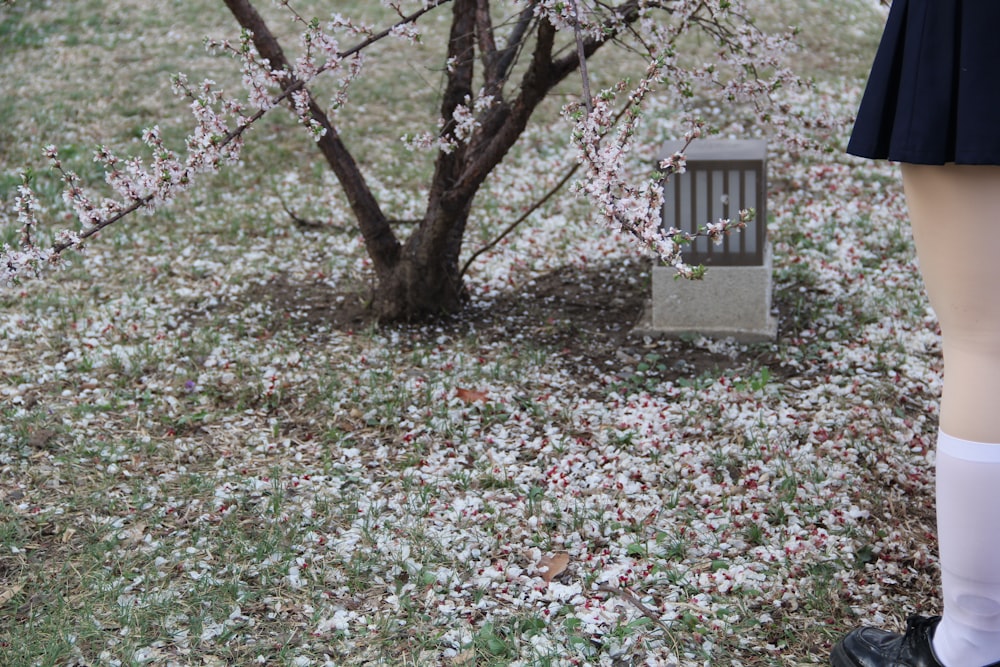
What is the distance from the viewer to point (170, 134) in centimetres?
633

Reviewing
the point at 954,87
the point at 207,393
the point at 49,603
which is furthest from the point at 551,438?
the point at 954,87

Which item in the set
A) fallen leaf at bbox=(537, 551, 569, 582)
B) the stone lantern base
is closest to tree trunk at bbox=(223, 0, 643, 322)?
the stone lantern base

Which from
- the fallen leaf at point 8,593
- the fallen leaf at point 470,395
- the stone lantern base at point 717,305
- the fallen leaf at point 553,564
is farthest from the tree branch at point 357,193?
the fallen leaf at point 8,593

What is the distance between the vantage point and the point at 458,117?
3.25 metres

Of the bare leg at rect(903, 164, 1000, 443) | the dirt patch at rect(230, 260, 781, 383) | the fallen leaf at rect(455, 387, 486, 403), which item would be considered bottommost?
the fallen leaf at rect(455, 387, 486, 403)

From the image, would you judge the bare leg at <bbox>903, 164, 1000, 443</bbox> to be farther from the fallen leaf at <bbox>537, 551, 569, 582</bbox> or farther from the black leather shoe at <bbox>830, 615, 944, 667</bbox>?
the fallen leaf at <bbox>537, 551, 569, 582</bbox>

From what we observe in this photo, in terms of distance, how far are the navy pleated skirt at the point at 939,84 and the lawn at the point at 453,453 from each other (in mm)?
1158

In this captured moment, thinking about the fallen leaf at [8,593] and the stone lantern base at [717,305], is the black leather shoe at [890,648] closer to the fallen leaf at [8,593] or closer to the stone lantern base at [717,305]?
the fallen leaf at [8,593]

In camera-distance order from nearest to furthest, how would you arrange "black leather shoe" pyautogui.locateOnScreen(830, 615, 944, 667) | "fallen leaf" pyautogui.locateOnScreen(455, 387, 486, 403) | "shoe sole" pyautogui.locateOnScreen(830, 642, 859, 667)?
1. "black leather shoe" pyautogui.locateOnScreen(830, 615, 944, 667)
2. "shoe sole" pyautogui.locateOnScreen(830, 642, 859, 667)
3. "fallen leaf" pyautogui.locateOnScreen(455, 387, 486, 403)

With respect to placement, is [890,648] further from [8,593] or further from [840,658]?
[8,593]

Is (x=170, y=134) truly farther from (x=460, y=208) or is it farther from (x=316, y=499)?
(x=316, y=499)

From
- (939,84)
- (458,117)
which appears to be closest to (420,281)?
(458,117)

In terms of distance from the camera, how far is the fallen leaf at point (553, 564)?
2512 mm

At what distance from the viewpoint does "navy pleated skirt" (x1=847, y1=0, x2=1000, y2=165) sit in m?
1.64
